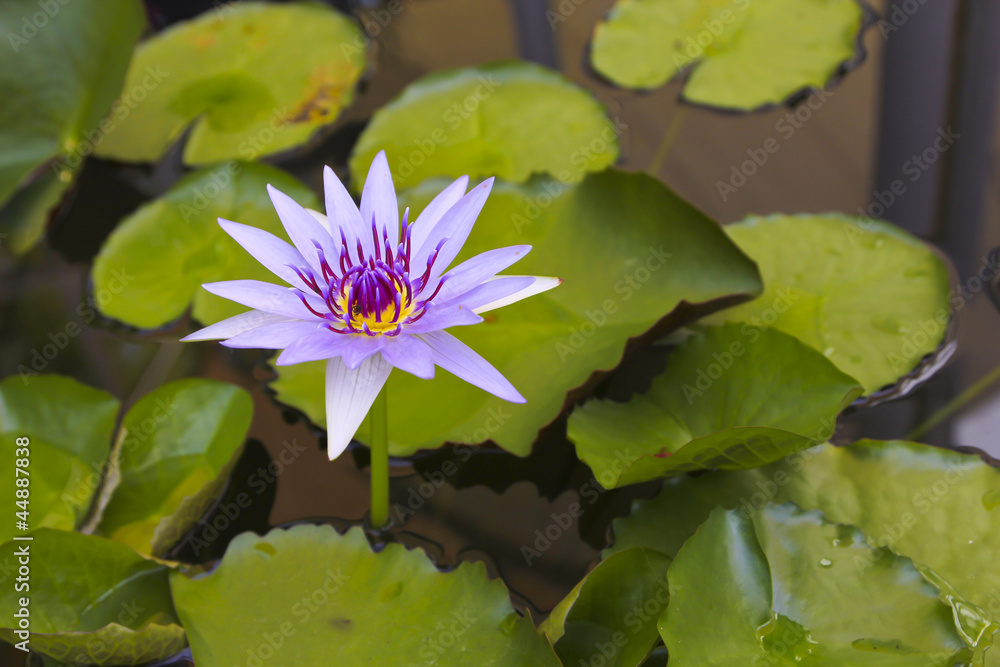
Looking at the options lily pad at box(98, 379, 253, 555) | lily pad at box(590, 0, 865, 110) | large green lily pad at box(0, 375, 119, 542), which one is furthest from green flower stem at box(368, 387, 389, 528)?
lily pad at box(590, 0, 865, 110)

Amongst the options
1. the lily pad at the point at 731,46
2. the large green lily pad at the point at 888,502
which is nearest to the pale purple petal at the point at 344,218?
the large green lily pad at the point at 888,502

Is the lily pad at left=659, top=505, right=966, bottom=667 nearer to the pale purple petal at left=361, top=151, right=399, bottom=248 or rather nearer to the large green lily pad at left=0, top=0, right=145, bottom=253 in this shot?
the pale purple petal at left=361, top=151, right=399, bottom=248

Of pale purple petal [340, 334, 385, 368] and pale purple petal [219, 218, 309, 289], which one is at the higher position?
pale purple petal [219, 218, 309, 289]

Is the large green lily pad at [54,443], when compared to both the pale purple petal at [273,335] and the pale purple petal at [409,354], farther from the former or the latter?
the pale purple petal at [409,354]

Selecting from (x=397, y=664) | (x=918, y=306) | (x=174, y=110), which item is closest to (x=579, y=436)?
(x=397, y=664)

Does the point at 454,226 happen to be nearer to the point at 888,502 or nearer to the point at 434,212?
the point at 434,212
